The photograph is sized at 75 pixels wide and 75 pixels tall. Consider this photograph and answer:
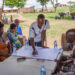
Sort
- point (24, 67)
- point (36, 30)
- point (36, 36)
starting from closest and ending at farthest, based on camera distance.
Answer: point (24, 67) → point (36, 30) → point (36, 36)

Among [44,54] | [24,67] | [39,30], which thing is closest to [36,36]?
[39,30]

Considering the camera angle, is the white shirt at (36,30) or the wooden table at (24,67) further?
the white shirt at (36,30)

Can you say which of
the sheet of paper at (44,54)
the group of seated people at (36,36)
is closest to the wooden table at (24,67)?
the sheet of paper at (44,54)

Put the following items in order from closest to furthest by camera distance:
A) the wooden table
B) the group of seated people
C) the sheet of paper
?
the wooden table < the sheet of paper < the group of seated people

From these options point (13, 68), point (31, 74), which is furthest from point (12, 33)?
point (31, 74)

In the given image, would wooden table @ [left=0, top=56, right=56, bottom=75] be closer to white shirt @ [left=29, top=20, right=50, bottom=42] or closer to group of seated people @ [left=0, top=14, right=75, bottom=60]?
group of seated people @ [left=0, top=14, right=75, bottom=60]

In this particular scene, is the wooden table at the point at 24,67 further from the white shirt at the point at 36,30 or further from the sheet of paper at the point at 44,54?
the white shirt at the point at 36,30

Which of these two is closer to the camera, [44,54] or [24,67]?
[24,67]

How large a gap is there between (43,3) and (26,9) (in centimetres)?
496

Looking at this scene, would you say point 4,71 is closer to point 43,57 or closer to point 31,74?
point 31,74

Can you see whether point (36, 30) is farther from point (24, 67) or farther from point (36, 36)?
point (24, 67)

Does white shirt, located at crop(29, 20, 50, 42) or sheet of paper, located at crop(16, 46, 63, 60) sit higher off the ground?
white shirt, located at crop(29, 20, 50, 42)

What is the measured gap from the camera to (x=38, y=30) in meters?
3.58

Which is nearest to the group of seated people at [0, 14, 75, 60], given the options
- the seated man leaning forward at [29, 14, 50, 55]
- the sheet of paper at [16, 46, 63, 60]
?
the seated man leaning forward at [29, 14, 50, 55]
